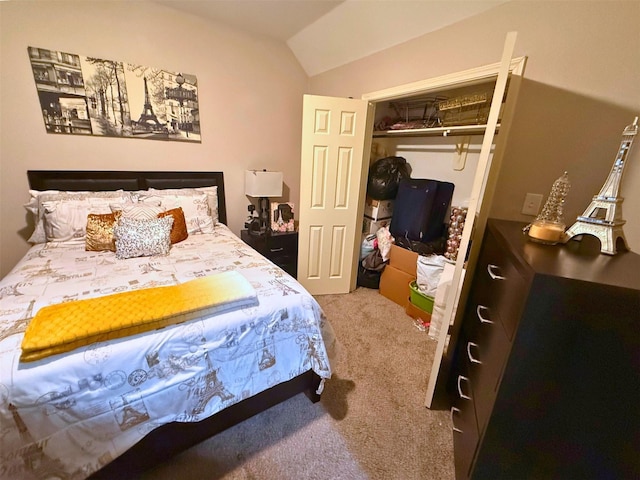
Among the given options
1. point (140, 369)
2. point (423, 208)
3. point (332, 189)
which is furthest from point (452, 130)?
point (140, 369)

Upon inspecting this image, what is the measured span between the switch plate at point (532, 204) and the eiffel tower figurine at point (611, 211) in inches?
Answer: 25.6

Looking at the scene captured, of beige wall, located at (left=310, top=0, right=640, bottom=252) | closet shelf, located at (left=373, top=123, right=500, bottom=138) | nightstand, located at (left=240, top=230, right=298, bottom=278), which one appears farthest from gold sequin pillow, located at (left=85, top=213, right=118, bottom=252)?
beige wall, located at (left=310, top=0, right=640, bottom=252)

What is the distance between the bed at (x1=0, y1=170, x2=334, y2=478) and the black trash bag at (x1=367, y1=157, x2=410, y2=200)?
1.50 metres

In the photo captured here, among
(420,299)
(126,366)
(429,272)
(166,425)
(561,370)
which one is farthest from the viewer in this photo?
(420,299)

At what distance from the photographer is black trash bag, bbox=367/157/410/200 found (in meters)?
2.70

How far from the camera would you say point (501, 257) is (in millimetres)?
1046

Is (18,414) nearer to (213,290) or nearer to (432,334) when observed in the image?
(213,290)

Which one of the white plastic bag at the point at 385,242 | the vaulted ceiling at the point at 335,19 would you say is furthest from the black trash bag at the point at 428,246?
the vaulted ceiling at the point at 335,19

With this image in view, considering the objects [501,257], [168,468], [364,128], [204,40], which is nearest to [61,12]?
[204,40]

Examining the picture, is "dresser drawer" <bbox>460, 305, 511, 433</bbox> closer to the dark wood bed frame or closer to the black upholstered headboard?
the dark wood bed frame

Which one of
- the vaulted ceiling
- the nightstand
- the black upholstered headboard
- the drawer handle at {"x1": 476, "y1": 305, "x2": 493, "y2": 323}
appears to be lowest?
the nightstand

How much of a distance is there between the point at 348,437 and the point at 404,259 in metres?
1.53

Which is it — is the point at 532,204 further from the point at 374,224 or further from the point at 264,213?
the point at 264,213

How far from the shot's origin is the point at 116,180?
2.41 m
